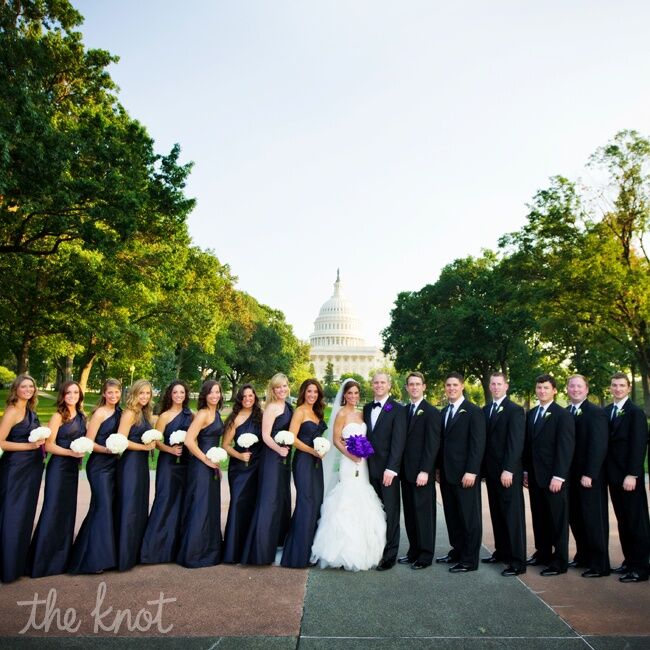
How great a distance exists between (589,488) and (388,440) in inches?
102

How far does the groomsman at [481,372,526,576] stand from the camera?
7223 mm

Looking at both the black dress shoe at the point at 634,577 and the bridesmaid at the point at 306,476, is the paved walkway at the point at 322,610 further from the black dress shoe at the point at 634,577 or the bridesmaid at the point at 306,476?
the bridesmaid at the point at 306,476

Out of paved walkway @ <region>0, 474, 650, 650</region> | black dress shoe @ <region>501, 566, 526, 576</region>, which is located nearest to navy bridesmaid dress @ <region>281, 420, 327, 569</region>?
paved walkway @ <region>0, 474, 650, 650</region>

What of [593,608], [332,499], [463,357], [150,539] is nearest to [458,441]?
[332,499]

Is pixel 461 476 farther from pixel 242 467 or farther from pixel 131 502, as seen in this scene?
pixel 131 502

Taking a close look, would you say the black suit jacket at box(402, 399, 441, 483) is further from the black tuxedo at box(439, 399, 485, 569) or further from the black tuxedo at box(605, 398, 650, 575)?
the black tuxedo at box(605, 398, 650, 575)

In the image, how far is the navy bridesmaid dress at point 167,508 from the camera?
7234mm

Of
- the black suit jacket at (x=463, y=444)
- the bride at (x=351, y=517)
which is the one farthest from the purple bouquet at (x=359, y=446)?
the black suit jacket at (x=463, y=444)

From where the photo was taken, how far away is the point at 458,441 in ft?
24.8

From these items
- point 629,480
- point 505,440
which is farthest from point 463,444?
point 629,480

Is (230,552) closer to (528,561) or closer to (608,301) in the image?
(528,561)

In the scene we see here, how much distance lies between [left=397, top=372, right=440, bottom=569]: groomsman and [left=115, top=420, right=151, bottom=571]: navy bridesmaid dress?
134 inches

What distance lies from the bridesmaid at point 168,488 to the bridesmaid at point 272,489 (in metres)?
0.98

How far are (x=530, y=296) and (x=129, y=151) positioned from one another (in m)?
Answer: 19.8
